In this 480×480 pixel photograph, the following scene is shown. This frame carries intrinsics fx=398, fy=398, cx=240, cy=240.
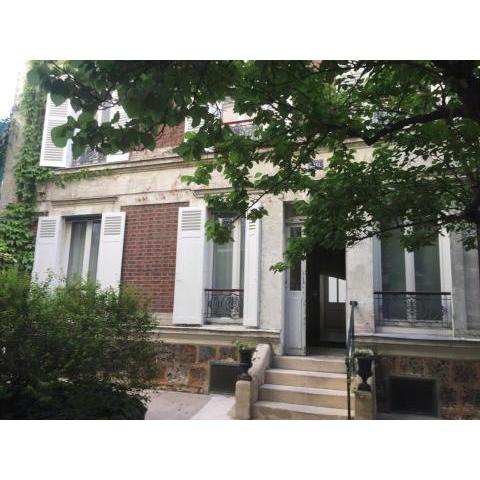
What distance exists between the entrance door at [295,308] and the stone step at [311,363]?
0.87ft

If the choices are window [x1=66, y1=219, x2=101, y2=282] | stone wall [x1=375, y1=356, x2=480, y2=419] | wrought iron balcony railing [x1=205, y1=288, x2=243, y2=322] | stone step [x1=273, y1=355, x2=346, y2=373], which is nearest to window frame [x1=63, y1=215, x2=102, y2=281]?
window [x1=66, y1=219, x2=101, y2=282]

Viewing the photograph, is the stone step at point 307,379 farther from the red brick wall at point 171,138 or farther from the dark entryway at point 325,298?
the red brick wall at point 171,138

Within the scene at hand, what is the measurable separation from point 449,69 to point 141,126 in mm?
1882

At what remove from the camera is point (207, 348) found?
520 cm

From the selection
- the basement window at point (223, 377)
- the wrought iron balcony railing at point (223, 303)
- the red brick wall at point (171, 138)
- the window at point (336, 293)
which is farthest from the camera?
the window at point (336, 293)

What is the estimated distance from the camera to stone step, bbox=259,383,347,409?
418 cm

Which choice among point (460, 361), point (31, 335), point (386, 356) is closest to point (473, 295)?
point (460, 361)

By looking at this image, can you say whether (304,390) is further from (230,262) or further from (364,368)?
(230,262)

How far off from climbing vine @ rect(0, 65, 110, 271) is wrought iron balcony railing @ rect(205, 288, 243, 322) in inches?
101

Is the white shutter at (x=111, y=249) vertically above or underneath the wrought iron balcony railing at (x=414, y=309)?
above

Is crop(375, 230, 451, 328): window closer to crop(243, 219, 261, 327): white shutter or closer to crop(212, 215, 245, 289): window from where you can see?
crop(243, 219, 261, 327): white shutter

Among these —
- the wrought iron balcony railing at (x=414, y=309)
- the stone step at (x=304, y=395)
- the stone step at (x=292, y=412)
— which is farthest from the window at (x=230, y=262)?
the wrought iron balcony railing at (x=414, y=309)

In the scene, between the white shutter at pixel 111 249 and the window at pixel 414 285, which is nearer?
the window at pixel 414 285

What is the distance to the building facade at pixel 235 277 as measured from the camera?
455 centimetres
